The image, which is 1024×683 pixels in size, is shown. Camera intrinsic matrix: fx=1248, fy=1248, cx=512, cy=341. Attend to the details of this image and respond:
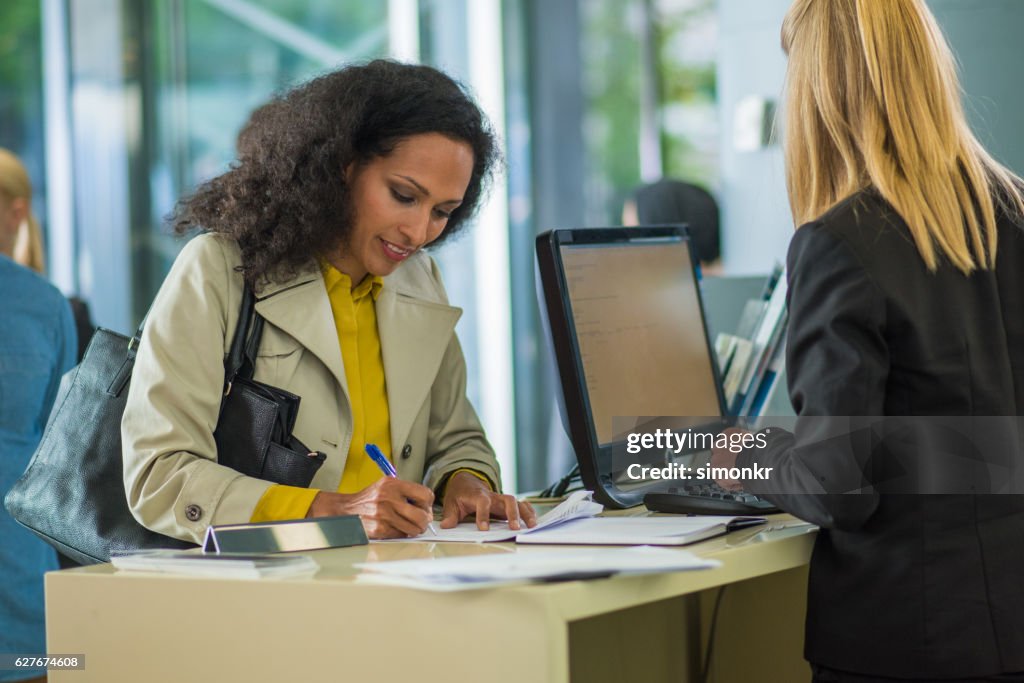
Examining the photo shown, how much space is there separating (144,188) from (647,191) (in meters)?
1.71

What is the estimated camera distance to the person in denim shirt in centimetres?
236

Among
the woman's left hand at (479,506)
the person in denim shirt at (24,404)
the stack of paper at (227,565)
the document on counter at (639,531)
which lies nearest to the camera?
the stack of paper at (227,565)

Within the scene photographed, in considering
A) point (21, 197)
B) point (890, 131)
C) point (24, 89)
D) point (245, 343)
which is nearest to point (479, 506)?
point (245, 343)

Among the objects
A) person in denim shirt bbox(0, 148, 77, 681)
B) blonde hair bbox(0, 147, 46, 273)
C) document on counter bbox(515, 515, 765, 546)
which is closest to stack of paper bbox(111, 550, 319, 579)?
document on counter bbox(515, 515, 765, 546)

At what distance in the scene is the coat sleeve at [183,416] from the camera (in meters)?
1.67

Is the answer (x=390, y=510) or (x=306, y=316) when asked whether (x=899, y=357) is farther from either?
(x=306, y=316)

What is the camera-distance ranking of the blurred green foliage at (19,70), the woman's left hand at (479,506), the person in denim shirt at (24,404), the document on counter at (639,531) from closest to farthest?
1. the document on counter at (639,531)
2. the woman's left hand at (479,506)
3. the person in denim shirt at (24,404)
4. the blurred green foliage at (19,70)

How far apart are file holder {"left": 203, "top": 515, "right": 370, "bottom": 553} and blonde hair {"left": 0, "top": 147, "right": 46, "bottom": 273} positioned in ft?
5.86

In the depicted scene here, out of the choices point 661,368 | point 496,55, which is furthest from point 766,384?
point 496,55

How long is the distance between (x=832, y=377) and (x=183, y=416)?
875 mm

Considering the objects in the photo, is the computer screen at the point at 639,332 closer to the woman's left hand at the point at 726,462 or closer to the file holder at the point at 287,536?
the woman's left hand at the point at 726,462

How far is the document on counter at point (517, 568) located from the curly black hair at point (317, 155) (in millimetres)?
702

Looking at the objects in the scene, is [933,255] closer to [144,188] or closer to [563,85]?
[144,188]

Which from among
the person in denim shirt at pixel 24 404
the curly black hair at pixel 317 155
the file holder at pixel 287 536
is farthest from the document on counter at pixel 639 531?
the person in denim shirt at pixel 24 404
